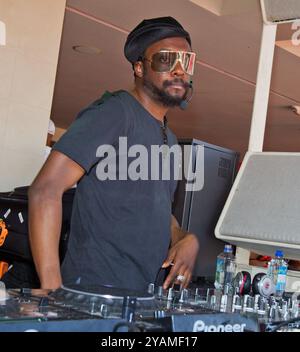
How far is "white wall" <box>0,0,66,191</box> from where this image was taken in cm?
319

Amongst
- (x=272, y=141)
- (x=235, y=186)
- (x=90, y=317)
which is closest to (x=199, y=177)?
(x=235, y=186)

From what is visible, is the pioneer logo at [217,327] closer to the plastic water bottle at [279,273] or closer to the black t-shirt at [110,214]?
the black t-shirt at [110,214]

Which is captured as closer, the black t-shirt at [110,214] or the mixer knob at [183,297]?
the mixer knob at [183,297]

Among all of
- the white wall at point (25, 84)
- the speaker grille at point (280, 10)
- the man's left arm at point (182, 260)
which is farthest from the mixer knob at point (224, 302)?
the white wall at point (25, 84)

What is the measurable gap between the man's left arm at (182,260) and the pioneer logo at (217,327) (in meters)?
0.62

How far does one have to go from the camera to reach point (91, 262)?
163 centimetres

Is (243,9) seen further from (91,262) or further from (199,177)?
(91,262)

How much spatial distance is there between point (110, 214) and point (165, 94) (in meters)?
0.40

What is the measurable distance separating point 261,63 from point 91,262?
1.29 m

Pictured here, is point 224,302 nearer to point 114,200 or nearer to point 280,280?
point 114,200

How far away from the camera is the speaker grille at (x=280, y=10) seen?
235 centimetres

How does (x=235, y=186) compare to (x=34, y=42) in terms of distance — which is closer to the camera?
(x=235, y=186)

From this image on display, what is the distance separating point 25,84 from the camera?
3275mm

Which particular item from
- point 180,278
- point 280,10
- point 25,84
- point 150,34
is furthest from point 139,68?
point 25,84
